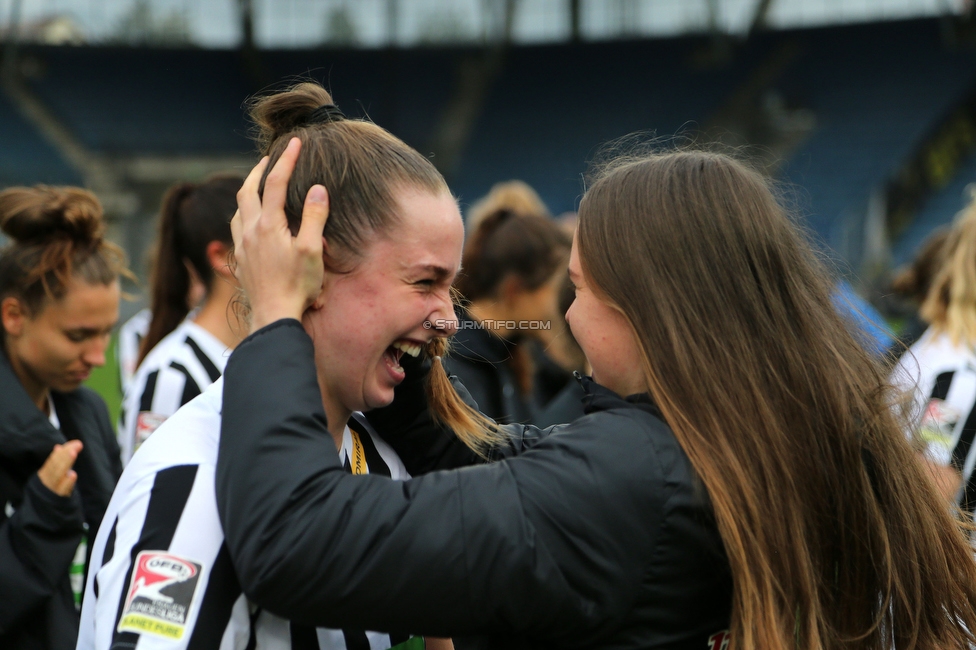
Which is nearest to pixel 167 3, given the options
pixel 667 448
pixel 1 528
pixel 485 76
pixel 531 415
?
pixel 485 76

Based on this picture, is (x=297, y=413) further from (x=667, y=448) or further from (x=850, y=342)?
(x=850, y=342)

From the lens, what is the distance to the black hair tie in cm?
164

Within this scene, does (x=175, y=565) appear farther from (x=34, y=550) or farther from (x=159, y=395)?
(x=159, y=395)

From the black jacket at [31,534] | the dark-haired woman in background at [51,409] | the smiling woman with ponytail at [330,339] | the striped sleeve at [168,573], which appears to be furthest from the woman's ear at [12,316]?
the striped sleeve at [168,573]

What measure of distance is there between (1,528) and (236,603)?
1.25 m

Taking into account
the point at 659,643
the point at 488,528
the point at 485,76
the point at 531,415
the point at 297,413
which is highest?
the point at 485,76

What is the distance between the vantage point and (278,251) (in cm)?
138

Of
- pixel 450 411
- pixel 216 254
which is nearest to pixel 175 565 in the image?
pixel 450 411

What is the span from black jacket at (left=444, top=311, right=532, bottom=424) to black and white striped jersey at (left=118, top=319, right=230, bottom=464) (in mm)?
957

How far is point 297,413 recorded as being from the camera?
128 centimetres

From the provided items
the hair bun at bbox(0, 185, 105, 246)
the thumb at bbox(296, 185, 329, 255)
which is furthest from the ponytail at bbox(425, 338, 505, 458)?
the hair bun at bbox(0, 185, 105, 246)

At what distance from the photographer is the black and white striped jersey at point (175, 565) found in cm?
128

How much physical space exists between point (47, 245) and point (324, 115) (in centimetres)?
157

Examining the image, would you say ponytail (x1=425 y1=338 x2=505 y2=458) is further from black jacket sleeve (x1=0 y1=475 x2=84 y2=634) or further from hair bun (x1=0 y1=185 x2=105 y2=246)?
hair bun (x1=0 y1=185 x2=105 y2=246)
